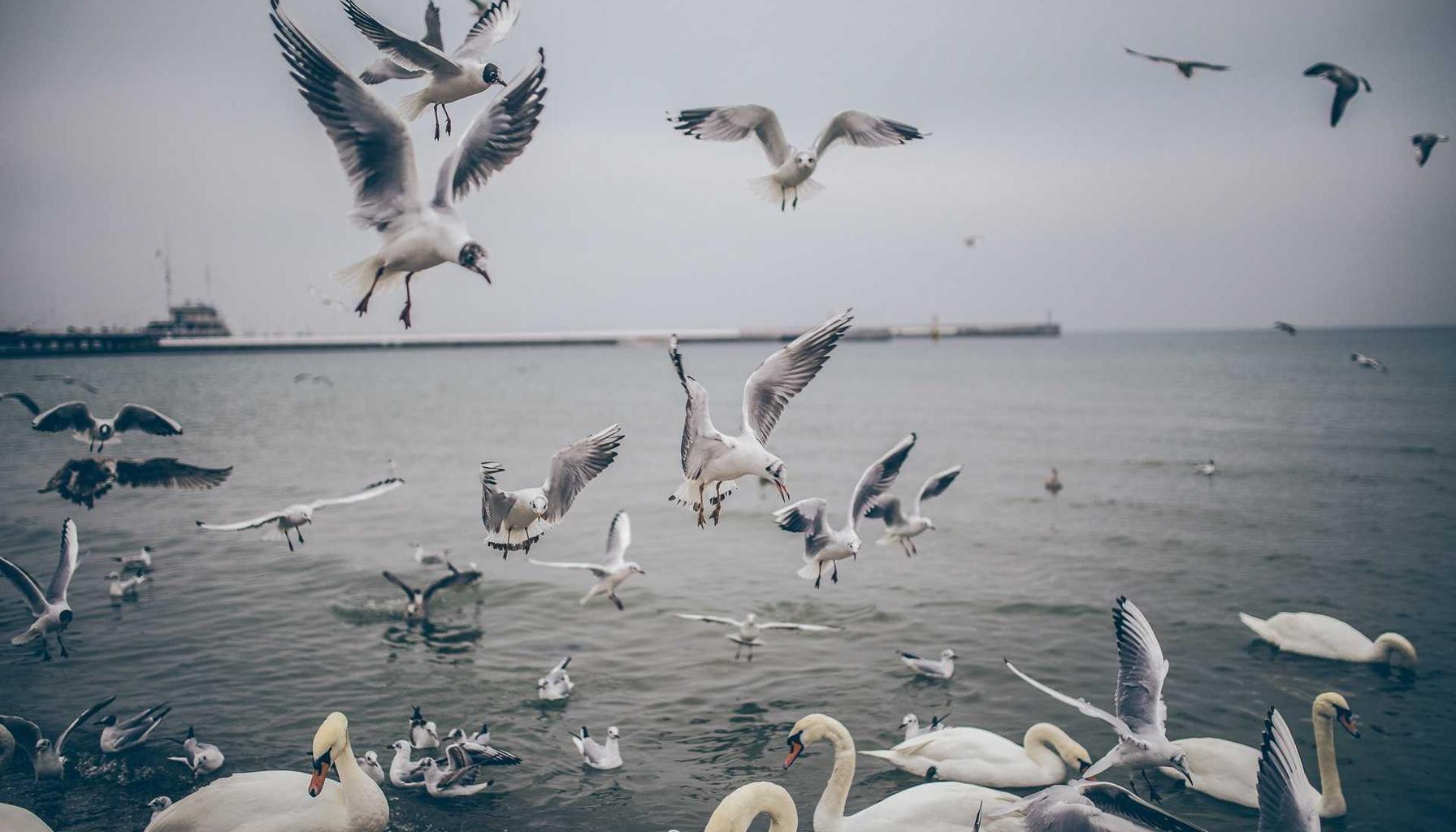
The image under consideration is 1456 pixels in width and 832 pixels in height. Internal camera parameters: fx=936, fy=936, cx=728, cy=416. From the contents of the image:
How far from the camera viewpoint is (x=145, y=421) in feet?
32.6

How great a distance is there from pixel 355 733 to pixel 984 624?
8.42 metres

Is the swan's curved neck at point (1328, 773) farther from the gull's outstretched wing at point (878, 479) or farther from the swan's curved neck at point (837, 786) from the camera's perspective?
the gull's outstretched wing at point (878, 479)

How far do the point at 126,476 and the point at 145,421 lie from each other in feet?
3.94

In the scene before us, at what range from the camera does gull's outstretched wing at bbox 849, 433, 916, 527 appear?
8070mm

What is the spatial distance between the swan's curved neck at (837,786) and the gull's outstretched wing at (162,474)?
7462mm

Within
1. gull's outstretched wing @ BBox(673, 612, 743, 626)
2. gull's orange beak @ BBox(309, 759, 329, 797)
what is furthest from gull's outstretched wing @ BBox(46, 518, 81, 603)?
gull's outstretched wing @ BBox(673, 612, 743, 626)

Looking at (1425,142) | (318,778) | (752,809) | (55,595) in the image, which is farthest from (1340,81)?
(55,595)

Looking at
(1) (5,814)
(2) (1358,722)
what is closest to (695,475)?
(1) (5,814)

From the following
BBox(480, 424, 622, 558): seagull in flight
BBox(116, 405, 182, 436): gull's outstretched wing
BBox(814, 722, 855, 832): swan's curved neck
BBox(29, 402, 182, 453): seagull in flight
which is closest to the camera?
BBox(480, 424, 622, 558): seagull in flight

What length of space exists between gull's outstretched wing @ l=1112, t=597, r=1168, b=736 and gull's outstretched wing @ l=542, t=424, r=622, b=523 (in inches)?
151

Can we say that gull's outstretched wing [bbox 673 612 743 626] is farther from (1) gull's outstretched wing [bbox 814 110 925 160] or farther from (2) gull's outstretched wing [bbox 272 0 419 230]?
(2) gull's outstretched wing [bbox 272 0 419 230]

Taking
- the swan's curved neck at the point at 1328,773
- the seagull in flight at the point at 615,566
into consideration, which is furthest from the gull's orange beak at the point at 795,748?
the swan's curved neck at the point at 1328,773

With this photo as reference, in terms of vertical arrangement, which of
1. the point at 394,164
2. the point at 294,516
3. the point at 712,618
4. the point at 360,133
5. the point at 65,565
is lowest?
the point at 712,618

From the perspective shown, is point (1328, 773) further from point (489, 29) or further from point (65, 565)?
point (65, 565)
